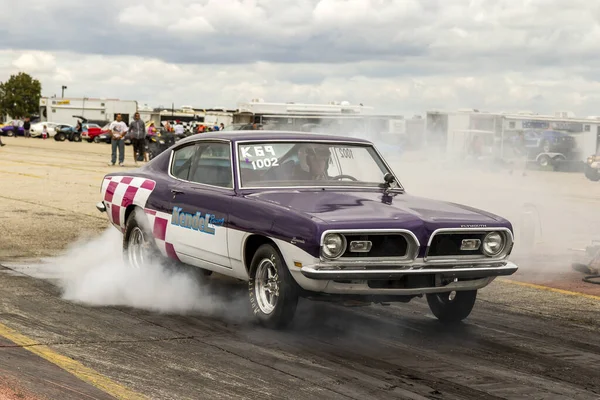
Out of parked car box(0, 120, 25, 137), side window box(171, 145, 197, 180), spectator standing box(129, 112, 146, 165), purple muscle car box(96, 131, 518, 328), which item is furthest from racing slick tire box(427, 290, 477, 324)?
parked car box(0, 120, 25, 137)

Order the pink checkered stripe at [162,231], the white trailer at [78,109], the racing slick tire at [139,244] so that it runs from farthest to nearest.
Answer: the white trailer at [78,109]
the racing slick tire at [139,244]
the pink checkered stripe at [162,231]

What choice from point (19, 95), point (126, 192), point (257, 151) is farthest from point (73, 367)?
point (19, 95)

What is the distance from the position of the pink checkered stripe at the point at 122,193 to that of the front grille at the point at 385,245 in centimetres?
244

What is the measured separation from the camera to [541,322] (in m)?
6.89

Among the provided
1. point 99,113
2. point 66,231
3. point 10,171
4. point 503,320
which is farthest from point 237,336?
point 99,113

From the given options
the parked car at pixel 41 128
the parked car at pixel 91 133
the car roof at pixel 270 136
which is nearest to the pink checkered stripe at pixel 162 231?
the car roof at pixel 270 136

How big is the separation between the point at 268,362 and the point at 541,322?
2485mm

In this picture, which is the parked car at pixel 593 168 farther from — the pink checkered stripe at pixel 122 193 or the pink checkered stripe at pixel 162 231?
the pink checkered stripe at pixel 162 231

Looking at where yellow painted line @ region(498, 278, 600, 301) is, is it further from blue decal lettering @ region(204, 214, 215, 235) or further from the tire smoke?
blue decal lettering @ region(204, 214, 215, 235)

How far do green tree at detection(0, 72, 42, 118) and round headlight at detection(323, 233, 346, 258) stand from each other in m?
115

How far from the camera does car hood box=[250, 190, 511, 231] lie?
592cm

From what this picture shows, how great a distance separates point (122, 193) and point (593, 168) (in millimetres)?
17239

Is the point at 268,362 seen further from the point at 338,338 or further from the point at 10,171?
the point at 10,171

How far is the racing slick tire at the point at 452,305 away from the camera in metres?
6.70
